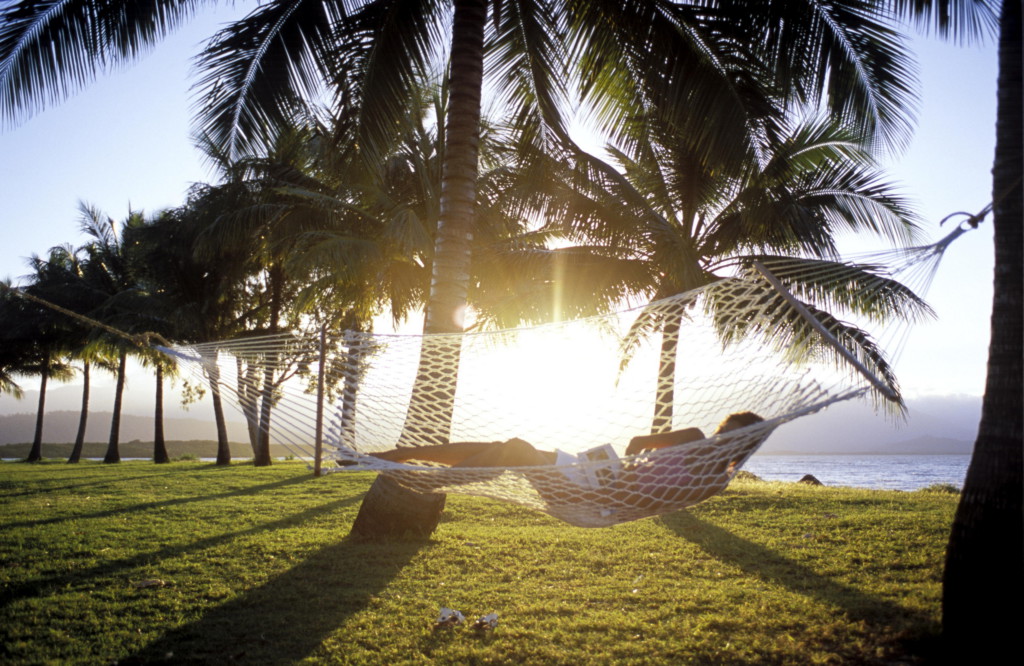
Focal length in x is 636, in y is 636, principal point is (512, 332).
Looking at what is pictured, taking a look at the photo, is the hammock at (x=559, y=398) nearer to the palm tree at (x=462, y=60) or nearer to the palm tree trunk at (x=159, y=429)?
the palm tree at (x=462, y=60)

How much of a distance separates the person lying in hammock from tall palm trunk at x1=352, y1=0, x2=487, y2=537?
3.06ft

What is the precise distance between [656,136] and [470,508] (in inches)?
153

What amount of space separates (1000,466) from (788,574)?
1.27m

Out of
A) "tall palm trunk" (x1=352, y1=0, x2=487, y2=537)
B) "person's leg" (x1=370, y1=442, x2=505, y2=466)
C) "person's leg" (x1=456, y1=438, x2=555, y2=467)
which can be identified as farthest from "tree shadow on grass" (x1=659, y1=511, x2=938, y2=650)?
"tall palm trunk" (x1=352, y1=0, x2=487, y2=537)

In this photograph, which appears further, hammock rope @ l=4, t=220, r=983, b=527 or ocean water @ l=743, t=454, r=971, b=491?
ocean water @ l=743, t=454, r=971, b=491

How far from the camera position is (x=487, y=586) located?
2.98 m

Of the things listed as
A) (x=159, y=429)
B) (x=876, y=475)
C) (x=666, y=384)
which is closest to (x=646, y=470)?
(x=666, y=384)

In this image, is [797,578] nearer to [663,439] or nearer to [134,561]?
[663,439]

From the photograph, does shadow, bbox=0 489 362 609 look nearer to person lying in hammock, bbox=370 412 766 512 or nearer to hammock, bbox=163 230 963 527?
hammock, bbox=163 230 963 527

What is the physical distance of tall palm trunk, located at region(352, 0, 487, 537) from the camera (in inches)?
141

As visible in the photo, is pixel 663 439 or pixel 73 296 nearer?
pixel 663 439

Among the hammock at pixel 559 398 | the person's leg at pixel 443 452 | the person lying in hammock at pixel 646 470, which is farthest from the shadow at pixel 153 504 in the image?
the person lying in hammock at pixel 646 470

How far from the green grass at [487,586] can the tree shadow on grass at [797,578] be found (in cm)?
1

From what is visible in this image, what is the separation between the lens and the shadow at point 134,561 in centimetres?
290
